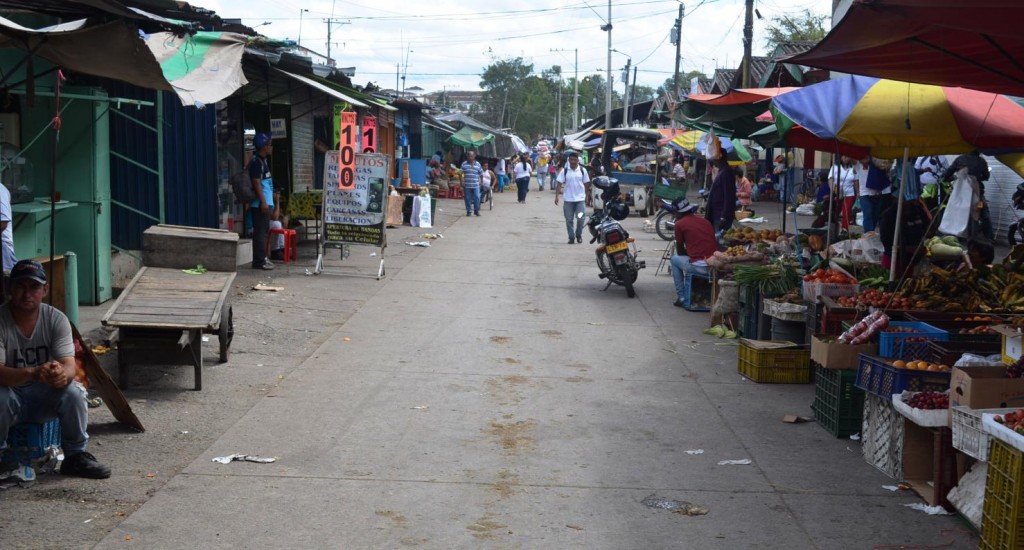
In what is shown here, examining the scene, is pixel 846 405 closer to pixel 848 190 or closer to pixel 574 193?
pixel 848 190

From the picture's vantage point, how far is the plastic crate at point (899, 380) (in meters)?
6.34

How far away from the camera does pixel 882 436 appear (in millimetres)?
6582

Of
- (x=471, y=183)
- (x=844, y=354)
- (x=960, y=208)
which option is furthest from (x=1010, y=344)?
(x=471, y=183)

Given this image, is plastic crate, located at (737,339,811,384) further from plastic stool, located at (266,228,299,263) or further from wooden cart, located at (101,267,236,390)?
plastic stool, located at (266,228,299,263)

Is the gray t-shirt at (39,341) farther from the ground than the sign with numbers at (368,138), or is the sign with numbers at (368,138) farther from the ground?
the sign with numbers at (368,138)

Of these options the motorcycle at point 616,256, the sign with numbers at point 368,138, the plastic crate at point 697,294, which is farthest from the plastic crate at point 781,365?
the sign with numbers at point 368,138

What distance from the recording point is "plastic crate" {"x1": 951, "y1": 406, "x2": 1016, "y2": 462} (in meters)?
5.18

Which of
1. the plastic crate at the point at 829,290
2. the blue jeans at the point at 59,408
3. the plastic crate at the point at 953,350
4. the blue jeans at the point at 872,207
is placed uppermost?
the blue jeans at the point at 872,207

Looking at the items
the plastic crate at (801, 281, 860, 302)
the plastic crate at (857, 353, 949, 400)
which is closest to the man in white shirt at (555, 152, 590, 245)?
the plastic crate at (801, 281, 860, 302)

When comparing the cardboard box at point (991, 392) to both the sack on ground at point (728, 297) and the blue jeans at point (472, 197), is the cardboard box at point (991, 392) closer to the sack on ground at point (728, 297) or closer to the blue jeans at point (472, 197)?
the sack on ground at point (728, 297)

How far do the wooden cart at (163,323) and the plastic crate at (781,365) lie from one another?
4843 mm

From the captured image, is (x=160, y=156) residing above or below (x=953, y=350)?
above

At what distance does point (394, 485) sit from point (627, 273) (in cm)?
895

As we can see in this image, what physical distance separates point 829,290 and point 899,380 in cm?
328
